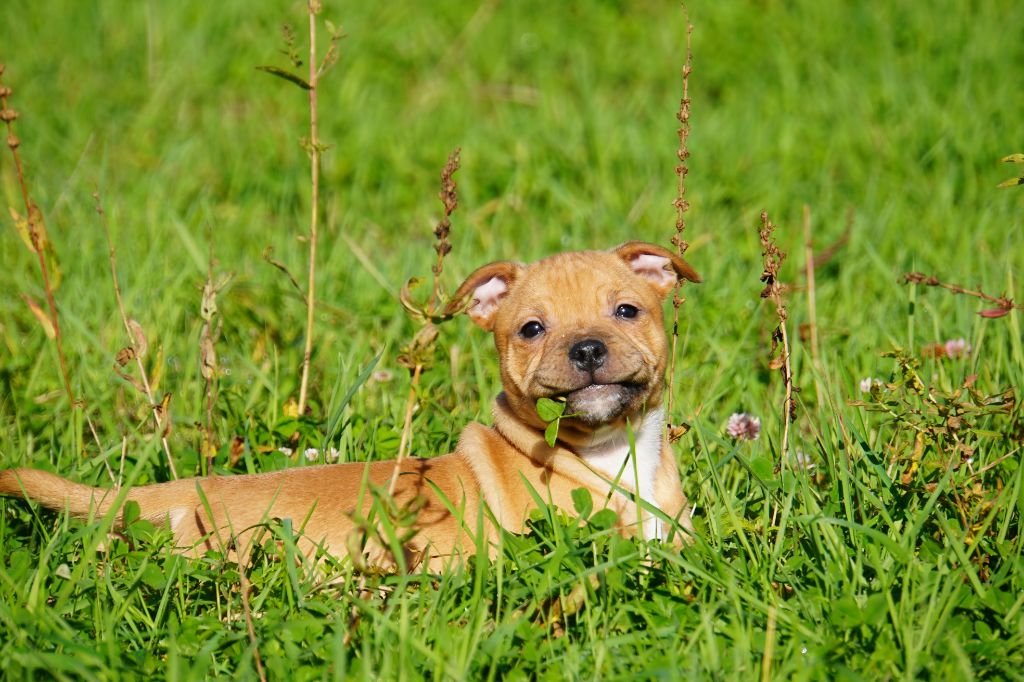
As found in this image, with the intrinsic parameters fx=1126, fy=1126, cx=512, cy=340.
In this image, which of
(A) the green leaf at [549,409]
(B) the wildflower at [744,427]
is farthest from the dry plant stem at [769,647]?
(B) the wildflower at [744,427]

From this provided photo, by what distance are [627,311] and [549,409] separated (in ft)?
3.01

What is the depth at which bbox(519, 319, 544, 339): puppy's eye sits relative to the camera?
5.11 m

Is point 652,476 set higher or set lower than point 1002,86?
lower

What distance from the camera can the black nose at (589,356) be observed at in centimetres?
466

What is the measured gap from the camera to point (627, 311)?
518cm

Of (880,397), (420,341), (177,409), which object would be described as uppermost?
(420,341)

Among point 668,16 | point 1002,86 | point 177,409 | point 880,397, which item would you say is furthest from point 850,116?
point 177,409

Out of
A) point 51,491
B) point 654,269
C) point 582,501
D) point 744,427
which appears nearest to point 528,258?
point 654,269

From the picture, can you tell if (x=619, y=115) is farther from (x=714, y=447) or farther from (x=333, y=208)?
(x=714, y=447)

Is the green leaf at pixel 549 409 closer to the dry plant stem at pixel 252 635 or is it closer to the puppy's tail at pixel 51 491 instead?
the dry plant stem at pixel 252 635

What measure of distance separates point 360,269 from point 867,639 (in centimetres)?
448

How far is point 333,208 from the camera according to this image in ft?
27.0

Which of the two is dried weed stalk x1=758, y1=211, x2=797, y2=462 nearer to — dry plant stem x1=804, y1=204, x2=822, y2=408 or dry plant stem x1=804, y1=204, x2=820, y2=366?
dry plant stem x1=804, y1=204, x2=822, y2=408

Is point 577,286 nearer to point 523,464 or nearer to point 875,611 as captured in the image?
point 523,464
